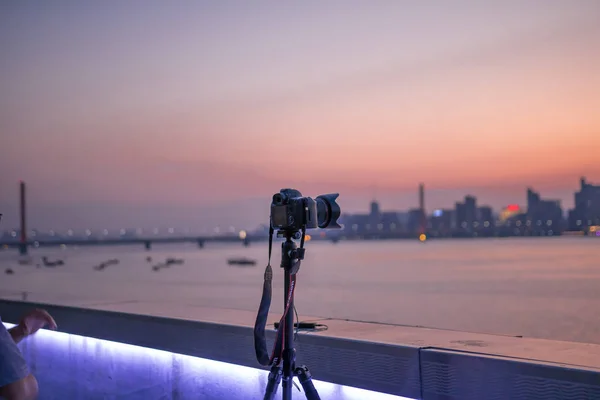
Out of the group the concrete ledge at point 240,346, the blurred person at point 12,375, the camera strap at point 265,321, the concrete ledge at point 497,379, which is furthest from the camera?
the concrete ledge at point 240,346

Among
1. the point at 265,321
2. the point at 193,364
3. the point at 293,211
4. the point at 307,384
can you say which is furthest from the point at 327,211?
the point at 193,364

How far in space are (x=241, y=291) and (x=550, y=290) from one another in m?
18.8

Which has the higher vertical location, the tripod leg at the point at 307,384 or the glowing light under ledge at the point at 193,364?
the tripod leg at the point at 307,384

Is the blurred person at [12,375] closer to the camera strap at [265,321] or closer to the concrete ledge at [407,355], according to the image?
the camera strap at [265,321]

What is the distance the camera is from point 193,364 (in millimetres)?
3291

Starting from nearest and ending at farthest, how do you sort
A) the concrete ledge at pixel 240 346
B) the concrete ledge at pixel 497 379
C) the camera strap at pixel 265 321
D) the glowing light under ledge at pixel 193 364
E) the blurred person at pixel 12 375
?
the blurred person at pixel 12 375 → the concrete ledge at pixel 497 379 → the camera strap at pixel 265 321 → the concrete ledge at pixel 240 346 → the glowing light under ledge at pixel 193 364

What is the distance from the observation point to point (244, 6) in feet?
55.1

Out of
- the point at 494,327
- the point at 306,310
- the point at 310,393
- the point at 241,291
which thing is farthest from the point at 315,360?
the point at 241,291

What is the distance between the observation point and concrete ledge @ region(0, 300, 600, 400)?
2.13m

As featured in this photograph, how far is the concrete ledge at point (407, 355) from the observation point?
2.13 meters

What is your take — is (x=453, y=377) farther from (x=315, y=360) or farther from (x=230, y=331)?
(x=230, y=331)

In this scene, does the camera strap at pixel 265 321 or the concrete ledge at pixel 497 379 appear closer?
the concrete ledge at pixel 497 379

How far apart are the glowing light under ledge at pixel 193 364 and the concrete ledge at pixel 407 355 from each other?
62 millimetres

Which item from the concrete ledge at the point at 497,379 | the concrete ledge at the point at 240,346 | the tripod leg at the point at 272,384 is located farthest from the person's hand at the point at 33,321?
the concrete ledge at the point at 497,379
